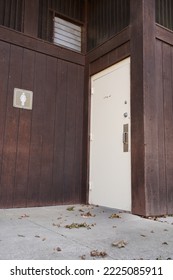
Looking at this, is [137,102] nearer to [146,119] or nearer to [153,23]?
[146,119]

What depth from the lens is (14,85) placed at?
3.83 metres

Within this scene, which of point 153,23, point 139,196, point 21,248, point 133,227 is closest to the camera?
point 21,248

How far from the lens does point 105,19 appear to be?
4.30 metres

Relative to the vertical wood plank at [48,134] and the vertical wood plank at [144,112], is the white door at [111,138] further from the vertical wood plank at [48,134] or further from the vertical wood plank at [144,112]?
the vertical wood plank at [48,134]

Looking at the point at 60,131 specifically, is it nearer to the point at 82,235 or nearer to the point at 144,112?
the point at 144,112

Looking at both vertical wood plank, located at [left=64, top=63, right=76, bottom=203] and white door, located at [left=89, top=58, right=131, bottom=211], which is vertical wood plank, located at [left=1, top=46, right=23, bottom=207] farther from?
white door, located at [left=89, top=58, right=131, bottom=211]

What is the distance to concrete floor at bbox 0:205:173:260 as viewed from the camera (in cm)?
189

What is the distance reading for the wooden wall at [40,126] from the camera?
12.2 ft

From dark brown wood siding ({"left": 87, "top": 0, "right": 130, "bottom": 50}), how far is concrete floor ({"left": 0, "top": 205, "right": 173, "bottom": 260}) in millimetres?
2615

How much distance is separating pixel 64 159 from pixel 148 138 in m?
1.39

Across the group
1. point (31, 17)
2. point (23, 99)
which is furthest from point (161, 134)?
point (31, 17)

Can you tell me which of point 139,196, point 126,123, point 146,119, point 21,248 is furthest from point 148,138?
point 21,248

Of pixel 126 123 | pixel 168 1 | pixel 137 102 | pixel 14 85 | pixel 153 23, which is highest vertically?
pixel 168 1

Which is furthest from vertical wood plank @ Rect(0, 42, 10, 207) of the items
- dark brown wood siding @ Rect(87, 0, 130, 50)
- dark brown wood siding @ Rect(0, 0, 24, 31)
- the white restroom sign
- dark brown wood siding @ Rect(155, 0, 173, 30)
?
dark brown wood siding @ Rect(155, 0, 173, 30)
